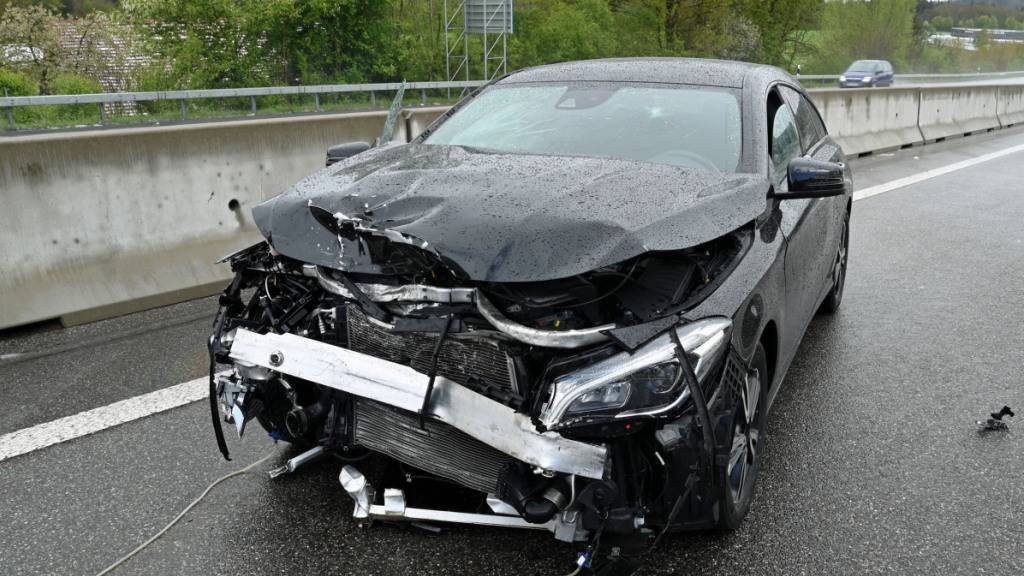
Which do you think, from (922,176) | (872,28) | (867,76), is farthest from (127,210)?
(872,28)

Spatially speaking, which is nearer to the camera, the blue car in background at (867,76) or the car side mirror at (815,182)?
the car side mirror at (815,182)

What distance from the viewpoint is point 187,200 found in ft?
20.4

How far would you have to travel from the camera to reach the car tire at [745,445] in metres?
2.97

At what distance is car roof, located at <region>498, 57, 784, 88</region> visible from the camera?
4.48 meters

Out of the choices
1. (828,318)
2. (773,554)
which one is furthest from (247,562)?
(828,318)

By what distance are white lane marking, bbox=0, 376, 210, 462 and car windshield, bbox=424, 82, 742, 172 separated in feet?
6.09

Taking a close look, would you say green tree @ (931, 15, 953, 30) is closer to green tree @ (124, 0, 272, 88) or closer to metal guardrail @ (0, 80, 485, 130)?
metal guardrail @ (0, 80, 485, 130)

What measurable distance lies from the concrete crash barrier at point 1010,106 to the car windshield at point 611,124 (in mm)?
22267

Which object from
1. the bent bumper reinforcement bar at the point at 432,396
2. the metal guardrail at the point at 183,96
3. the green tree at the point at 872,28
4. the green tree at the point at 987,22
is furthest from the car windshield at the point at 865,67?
the green tree at the point at 987,22

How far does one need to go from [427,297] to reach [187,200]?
13.1 ft

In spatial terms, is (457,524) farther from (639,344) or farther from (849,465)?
(849,465)

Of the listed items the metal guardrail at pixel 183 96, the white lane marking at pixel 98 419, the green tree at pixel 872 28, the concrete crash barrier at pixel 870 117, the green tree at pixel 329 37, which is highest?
the green tree at pixel 872 28

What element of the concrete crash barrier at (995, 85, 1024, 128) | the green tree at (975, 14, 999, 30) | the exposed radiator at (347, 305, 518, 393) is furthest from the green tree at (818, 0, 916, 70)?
the exposed radiator at (347, 305, 518, 393)

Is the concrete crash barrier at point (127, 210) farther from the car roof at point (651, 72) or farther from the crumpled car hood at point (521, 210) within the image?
the crumpled car hood at point (521, 210)
